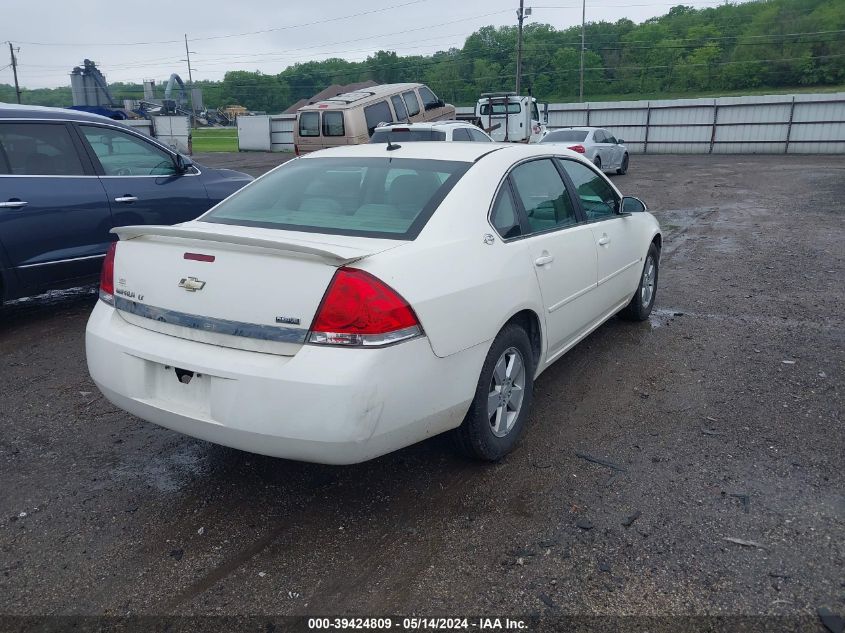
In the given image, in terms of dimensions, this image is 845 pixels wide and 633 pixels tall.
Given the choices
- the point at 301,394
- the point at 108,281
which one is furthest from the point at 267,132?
the point at 301,394

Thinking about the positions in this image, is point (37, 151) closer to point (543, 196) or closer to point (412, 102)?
point (543, 196)

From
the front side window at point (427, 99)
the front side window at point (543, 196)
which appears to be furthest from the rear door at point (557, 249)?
the front side window at point (427, 99)

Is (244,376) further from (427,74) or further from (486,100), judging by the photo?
(427,74)

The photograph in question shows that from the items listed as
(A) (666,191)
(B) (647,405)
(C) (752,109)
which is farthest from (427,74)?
(B) (647,405)

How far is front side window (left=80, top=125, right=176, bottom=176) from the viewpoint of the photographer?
617 cm

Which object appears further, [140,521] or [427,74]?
[427,74]

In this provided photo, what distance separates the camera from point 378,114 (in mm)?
19562

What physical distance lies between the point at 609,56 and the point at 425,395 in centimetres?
9393

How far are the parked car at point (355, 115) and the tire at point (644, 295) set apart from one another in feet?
45.2

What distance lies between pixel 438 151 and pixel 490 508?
2.04 meters

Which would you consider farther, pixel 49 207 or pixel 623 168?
pixel 623 168

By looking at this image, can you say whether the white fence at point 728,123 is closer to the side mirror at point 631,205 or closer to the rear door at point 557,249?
the side mirror at point 631,205

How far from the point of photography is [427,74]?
89.4 meters

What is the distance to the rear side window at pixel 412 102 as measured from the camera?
20.2 meters
